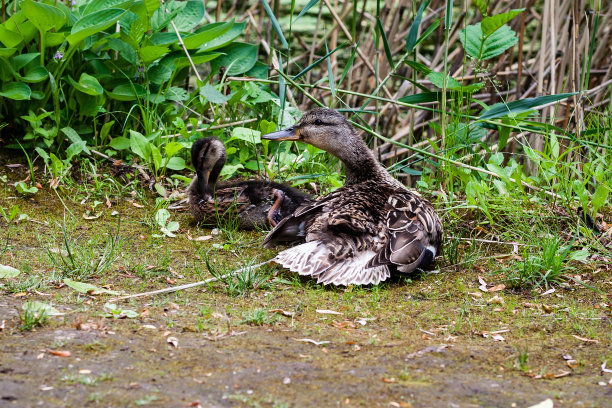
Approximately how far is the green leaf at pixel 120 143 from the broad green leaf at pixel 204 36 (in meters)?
0.90

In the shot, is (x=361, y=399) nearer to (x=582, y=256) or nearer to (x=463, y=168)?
(x=582, y=256)

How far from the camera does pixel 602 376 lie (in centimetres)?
295

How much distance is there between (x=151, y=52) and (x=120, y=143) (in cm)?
76

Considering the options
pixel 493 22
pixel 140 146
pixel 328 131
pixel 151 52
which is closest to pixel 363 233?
pixel 328 131

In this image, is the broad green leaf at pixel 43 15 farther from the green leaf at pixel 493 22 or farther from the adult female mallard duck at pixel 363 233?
the green leaf at pixel 493 22

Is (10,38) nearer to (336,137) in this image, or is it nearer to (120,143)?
(120,143)

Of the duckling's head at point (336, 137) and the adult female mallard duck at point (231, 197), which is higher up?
the duckling's head at point (336, 137)

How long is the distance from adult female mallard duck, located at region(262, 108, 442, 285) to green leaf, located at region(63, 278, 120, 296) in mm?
926

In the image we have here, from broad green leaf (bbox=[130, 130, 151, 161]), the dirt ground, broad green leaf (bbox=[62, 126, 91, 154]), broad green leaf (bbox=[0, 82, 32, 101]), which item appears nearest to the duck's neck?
the dirt ground

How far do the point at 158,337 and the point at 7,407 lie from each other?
0.84 metres

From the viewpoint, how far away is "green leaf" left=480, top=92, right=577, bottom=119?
15.7 ft

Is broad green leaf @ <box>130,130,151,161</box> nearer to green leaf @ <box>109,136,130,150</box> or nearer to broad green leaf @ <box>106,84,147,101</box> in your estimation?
green leaf @ <box>109,136,130,150</box>

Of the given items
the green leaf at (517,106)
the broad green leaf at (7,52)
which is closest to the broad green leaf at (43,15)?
the broad green leaf at (7,52)

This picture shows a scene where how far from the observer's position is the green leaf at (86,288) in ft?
12.1
